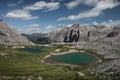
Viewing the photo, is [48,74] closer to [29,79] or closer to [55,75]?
[55,75]

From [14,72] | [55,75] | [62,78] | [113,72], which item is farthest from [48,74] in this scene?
[113,72]

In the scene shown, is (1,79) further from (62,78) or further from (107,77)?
(107,77)

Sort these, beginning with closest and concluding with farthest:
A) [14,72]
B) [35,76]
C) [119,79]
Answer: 1. [119,79]
2. [35,76]
3. [14,72]

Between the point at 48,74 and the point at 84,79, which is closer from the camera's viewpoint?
the point at 84,79

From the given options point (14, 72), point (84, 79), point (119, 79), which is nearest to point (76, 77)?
point (84, 79)

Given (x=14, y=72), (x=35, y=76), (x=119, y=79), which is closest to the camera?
(x=119, y=79)

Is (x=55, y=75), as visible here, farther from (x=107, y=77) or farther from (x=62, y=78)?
(x=107, y=77)

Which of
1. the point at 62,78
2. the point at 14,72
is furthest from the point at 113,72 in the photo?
the point at 14,72

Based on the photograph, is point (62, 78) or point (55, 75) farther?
point (55, 75)
